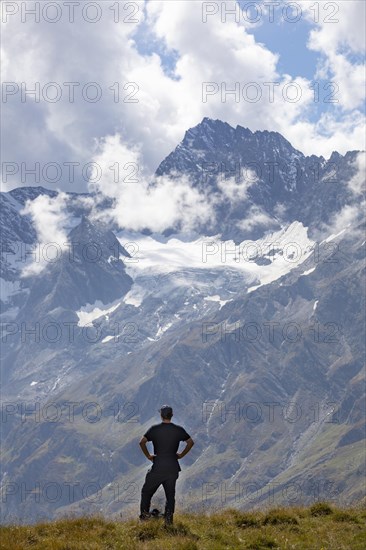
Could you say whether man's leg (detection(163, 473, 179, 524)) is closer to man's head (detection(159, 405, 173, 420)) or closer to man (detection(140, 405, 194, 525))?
man (detection(140, 405, 194, 525))

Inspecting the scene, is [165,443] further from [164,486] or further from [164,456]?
[164,486]

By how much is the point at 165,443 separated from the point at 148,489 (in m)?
1.49

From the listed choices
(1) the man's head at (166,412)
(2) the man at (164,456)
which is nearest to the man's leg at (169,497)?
(2) the man at (164,456)

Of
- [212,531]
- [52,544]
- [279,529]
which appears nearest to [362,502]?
[279,529]

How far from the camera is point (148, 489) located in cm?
2431

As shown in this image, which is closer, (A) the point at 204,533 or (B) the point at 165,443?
(A) the point at 204,533

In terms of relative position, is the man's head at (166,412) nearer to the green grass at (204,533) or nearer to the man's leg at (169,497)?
the man's leg at (169,497)

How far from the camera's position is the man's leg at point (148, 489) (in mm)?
24141

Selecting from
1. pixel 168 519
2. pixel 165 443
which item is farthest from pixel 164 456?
pixel 168 519

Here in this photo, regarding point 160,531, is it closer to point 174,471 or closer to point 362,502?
point 174,471

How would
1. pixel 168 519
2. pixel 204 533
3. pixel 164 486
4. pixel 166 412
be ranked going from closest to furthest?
pixel 204 533
pixel 168 519
pixel 164 486
pixel 166 412

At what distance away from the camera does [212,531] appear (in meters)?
23.5

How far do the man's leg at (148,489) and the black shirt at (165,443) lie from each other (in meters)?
0.24

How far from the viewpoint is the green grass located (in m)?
21.5
